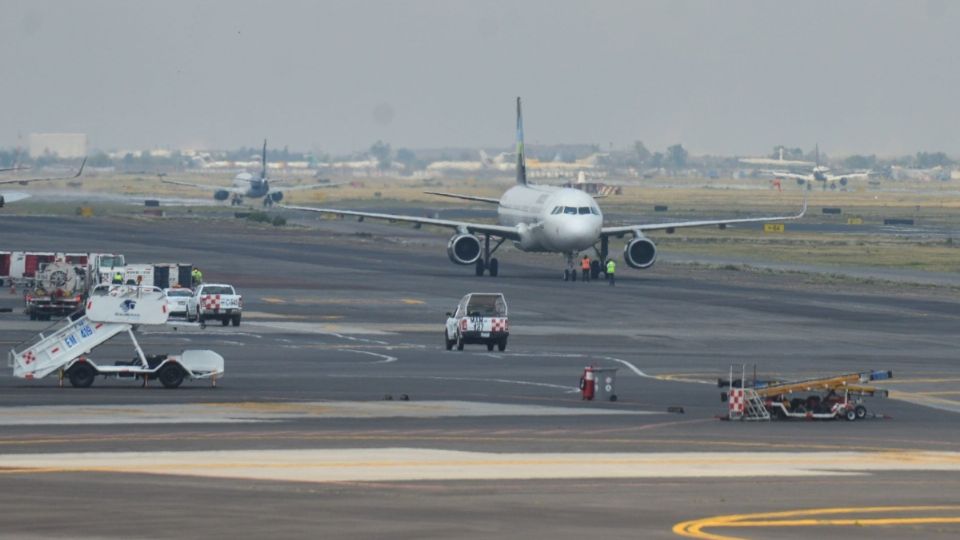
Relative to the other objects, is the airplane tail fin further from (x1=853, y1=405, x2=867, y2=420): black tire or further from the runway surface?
(x1=853, y1=405, x2=867, y2=420): black tire

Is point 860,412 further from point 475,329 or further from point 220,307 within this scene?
point 220,307

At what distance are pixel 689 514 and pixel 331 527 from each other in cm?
561

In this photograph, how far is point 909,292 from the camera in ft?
324

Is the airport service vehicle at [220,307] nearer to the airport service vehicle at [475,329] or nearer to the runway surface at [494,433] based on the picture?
the runway surface at [494,433]

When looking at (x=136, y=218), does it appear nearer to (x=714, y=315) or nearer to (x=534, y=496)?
(x=714, y=315)

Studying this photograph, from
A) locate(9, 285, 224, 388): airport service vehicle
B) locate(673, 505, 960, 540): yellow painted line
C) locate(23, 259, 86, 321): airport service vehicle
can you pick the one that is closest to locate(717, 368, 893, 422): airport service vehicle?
locate(9, 285, 224, 388): airport service vehicle

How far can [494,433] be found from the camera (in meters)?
40.7

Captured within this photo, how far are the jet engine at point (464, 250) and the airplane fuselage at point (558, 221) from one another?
107 inches

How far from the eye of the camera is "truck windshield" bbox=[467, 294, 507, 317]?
68.1 meters

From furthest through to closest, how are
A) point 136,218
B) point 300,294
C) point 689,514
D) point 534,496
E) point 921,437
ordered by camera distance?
point 136,218 → point 300,294 → point 921,437 → point 534,496 → point 689,514

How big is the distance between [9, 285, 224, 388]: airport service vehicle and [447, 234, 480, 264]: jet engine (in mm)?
52925

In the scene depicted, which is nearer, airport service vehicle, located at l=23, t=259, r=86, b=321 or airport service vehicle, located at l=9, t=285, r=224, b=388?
airport service vehicle, located at l=9, t=285, r=224, b=388

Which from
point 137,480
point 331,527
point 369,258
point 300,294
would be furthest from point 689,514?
point 369,258

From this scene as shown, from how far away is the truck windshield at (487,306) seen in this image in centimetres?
6806
